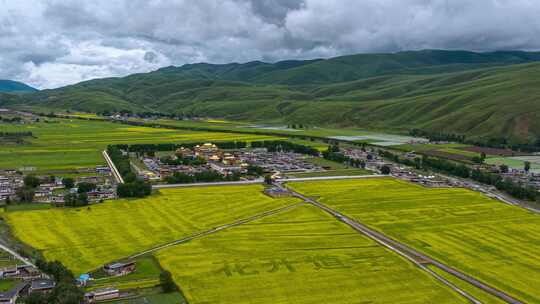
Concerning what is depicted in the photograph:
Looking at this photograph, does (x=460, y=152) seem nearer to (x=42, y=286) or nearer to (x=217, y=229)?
(x=217, y=229)

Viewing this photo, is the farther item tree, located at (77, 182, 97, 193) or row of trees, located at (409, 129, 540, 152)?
row of trees, located at (409, 129, 540, 152)

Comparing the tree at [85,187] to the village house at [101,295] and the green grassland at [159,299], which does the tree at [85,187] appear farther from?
the green grassland at [159,299]

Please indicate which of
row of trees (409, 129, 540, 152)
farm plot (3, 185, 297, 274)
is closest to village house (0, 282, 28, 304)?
farm plot (3, 185, 297, 274)

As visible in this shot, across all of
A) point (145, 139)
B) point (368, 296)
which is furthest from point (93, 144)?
point (368, 296)

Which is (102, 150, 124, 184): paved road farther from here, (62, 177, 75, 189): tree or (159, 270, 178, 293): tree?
(159, 270, 178, 293): tree

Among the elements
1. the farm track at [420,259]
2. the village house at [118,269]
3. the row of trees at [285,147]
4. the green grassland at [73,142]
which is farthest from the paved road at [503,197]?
the green grassland at [73,142]

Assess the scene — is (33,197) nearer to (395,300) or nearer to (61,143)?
(395,300)
